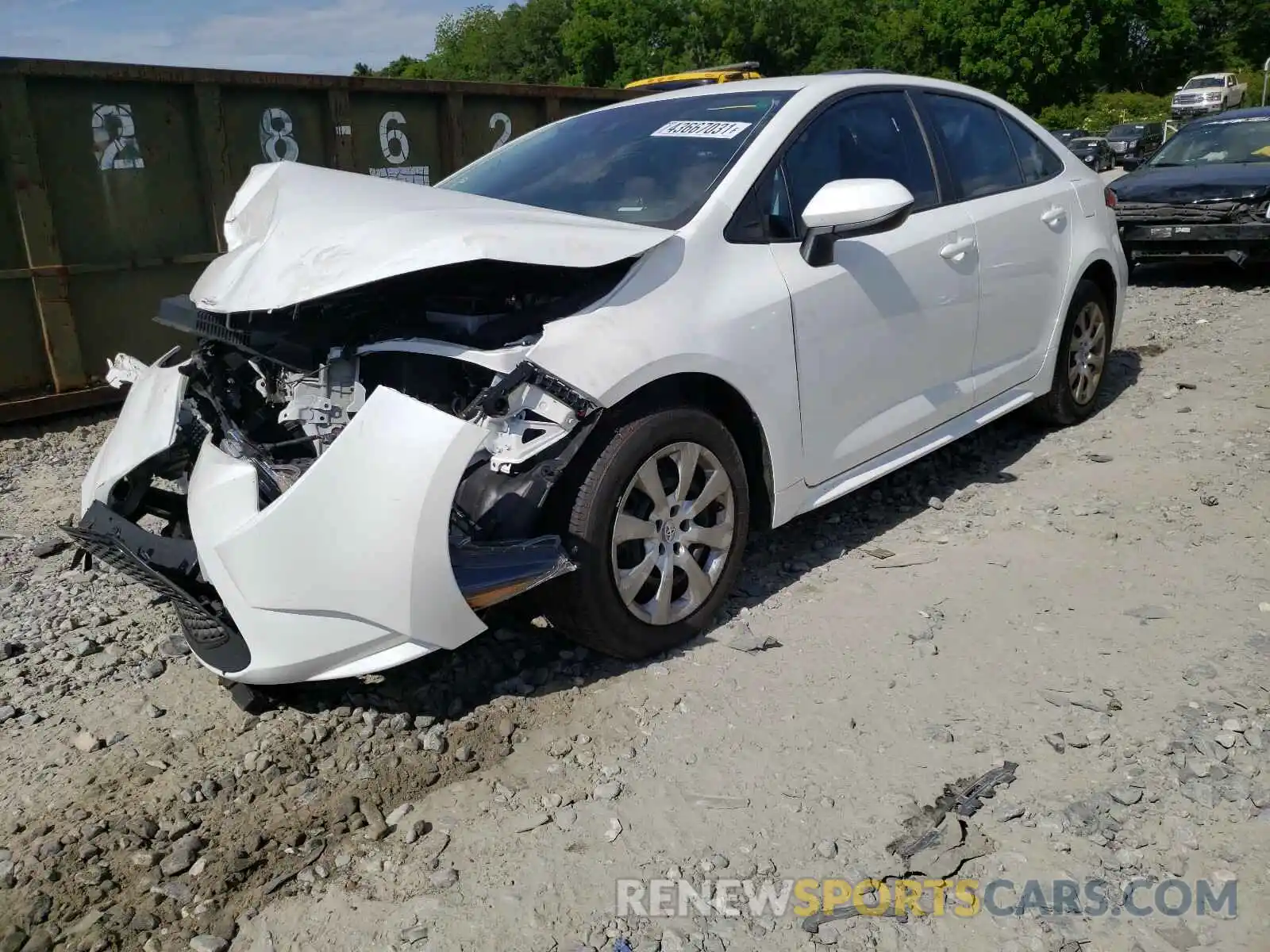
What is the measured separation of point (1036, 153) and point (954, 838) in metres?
3.70

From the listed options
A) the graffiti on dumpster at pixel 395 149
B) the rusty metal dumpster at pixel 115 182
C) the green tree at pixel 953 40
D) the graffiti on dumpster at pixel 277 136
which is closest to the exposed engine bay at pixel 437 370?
the rusty metal dumpster at pixel 115 182

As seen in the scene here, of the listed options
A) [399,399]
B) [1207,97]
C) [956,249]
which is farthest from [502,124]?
[1207,97]

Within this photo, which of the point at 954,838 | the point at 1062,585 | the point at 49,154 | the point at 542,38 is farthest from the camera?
the point at 542,38

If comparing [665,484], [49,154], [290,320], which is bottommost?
[665,484]

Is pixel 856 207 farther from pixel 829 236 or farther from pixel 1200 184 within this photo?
pixel 1200 184

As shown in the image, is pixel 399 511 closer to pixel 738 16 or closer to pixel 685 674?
pixel 685 674

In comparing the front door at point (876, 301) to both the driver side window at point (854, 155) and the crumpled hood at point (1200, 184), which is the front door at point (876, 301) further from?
the crumpled hood at point (1200, 184)

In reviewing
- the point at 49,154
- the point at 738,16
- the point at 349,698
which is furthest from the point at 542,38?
the point at 349,698

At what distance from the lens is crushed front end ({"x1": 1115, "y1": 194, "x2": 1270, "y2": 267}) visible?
912 cm

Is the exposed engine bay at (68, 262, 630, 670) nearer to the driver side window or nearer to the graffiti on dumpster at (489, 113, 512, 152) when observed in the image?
the driver side window

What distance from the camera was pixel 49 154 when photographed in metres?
6.12

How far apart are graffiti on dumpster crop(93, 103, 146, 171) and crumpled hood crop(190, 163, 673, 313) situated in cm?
363

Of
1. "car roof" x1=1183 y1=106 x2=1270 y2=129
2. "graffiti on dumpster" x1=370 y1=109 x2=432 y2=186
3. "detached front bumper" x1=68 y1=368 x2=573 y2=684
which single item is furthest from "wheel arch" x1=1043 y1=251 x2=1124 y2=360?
"car roof" x1=1183 y1=106 x2=1270 y2=129

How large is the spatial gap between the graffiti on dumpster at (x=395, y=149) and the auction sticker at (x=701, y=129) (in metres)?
4.17
